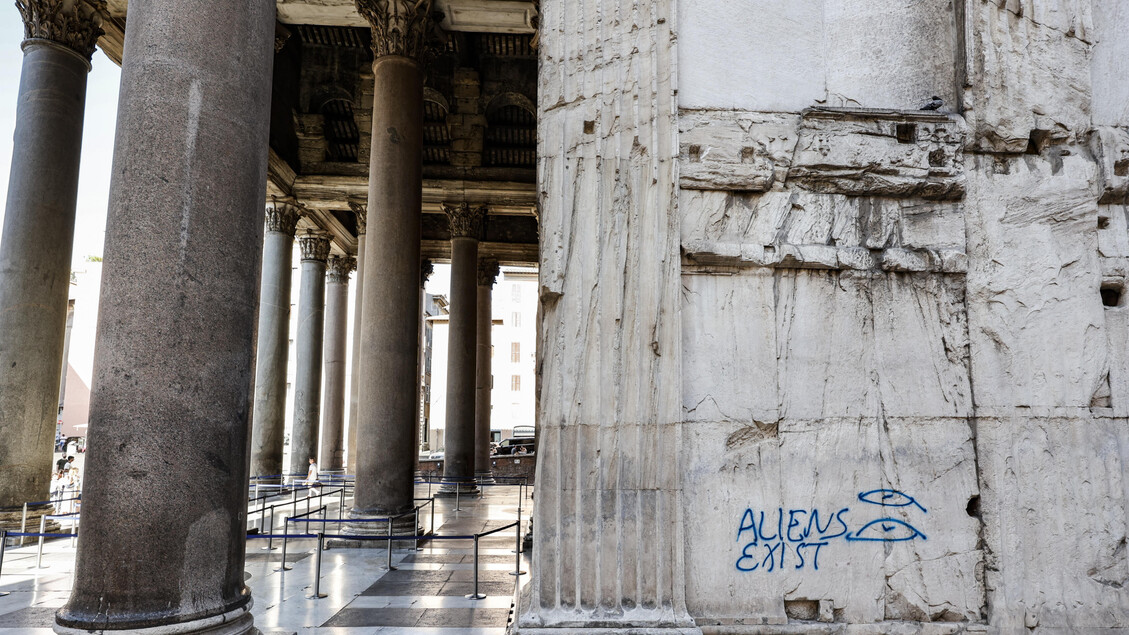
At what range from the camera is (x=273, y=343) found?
773 inches

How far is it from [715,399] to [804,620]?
4.80 feet

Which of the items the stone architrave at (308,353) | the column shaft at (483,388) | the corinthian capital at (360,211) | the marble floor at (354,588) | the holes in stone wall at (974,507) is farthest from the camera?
the column shaft at (483,388)

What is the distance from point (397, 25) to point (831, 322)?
973cm

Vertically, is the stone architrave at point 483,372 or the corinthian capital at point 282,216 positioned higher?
the corinthian capital at point 282,216

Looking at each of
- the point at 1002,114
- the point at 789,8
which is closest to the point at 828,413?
the point at 1002,114

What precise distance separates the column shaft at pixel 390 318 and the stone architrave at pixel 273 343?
8634 millimetres

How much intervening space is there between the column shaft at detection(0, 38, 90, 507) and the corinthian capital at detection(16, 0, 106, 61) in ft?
0.53

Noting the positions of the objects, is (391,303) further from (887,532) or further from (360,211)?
(360,211)

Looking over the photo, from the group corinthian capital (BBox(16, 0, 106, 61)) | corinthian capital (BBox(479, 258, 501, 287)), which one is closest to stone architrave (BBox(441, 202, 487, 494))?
corinthian capital (BBox(479, 258, 501, 287))

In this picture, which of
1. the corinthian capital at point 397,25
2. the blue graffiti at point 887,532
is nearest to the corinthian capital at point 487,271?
the corinthian capital at point 397,25

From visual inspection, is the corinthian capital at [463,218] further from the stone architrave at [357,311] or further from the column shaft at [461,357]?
the stone architrave at [357,311]

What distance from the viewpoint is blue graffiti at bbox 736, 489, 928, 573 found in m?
4.70

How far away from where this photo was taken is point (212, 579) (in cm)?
414

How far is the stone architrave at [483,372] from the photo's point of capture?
24938 mm
